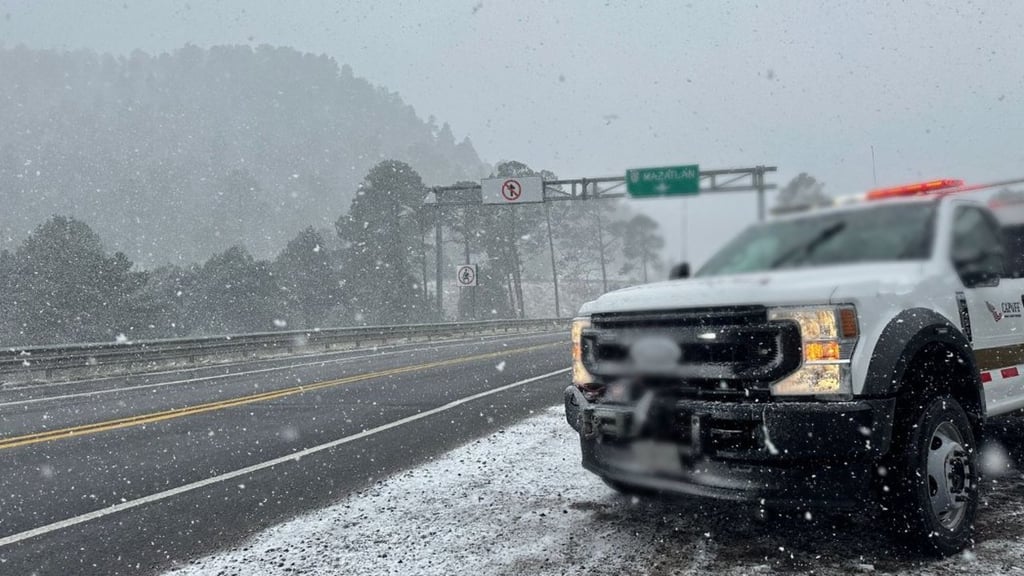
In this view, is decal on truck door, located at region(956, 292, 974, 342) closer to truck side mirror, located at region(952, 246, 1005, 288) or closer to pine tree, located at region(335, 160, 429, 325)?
truck side mirror, located at region(952, 246, 1005, 288)

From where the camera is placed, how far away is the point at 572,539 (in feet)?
12.3

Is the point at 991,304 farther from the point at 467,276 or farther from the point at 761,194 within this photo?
the point at 467,276

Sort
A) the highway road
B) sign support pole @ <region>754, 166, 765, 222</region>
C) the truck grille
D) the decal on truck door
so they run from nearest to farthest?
sign support pole @ <region>754, 166, 765, 222</region> < the truck grille < the decal on truck door < the highway road

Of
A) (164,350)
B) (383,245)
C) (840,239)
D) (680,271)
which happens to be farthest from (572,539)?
(383,245)

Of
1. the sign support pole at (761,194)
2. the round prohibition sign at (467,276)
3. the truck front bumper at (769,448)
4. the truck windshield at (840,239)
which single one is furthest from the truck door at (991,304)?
the round prohibition sign at (467,276)

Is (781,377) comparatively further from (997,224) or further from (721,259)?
(997,224)

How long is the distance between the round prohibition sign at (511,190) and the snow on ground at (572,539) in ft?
72.2

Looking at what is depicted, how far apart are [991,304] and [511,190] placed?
23.1m

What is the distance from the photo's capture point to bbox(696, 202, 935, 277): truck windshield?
9.69ft

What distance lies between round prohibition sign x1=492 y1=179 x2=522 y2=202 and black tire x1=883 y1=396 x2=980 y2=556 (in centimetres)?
2337

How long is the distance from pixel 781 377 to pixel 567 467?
268 cm

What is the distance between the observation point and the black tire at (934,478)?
3.16 meters

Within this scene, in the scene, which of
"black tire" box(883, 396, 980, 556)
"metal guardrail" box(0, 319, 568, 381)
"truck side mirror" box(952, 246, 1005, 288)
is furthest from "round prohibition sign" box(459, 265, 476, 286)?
"black tire" box(883, 396, 980, 556)

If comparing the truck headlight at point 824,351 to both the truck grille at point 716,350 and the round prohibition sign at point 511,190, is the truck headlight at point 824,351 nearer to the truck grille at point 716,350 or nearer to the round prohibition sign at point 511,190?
the truck grille at point 716,350
